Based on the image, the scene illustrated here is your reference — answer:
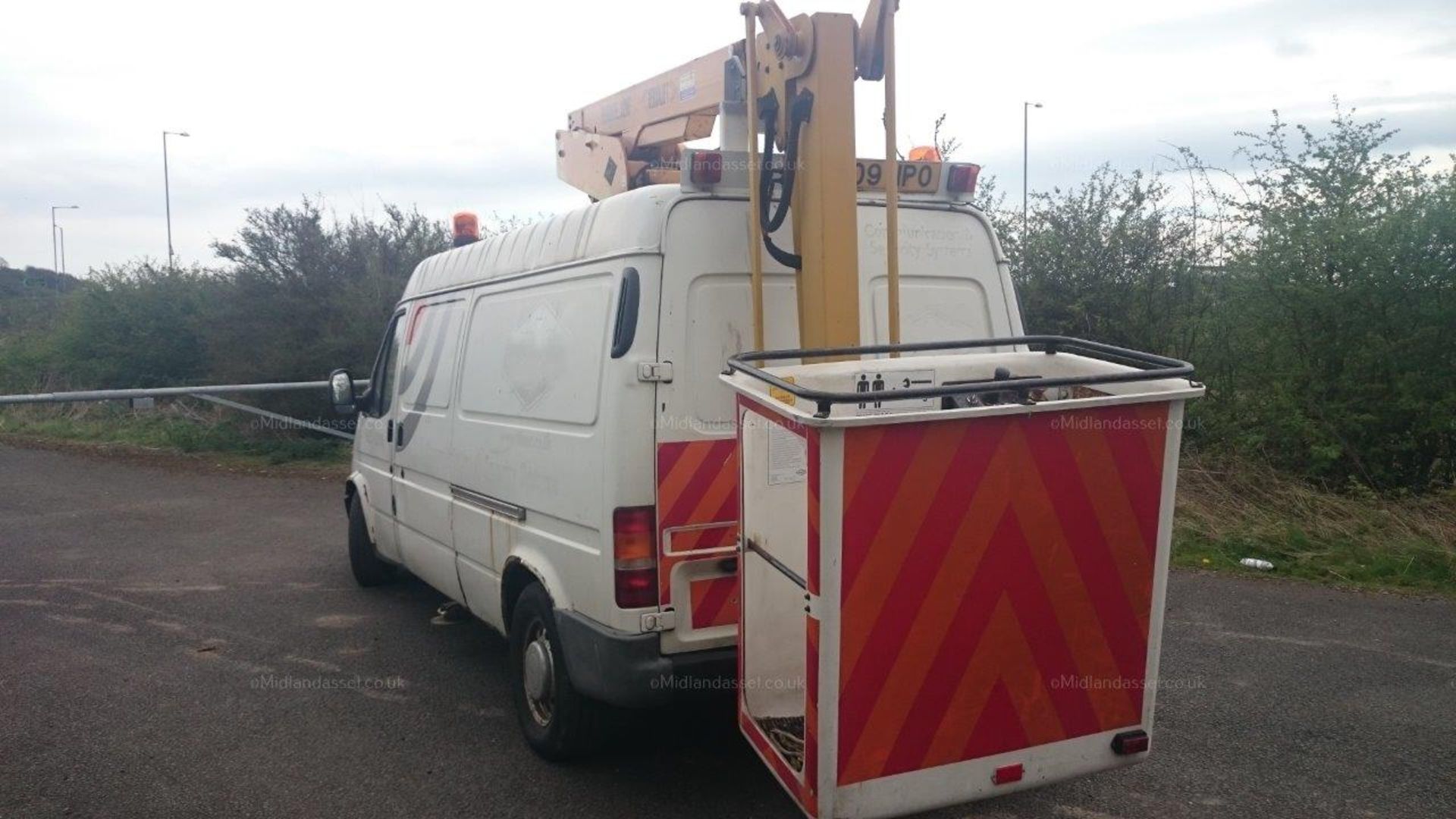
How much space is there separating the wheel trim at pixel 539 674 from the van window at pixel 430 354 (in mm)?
1546

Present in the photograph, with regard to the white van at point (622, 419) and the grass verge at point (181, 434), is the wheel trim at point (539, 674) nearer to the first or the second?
the white van at point (622, 419)

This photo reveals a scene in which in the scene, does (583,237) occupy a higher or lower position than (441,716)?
higher

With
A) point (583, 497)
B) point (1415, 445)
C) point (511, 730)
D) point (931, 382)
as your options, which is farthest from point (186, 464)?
point (1415, 445)

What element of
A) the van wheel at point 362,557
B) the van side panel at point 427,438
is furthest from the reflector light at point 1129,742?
the van wheel at point 362,557

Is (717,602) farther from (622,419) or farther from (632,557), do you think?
(622,419)

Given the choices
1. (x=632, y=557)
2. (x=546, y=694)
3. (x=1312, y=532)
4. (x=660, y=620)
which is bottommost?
(x=1312, y=532)

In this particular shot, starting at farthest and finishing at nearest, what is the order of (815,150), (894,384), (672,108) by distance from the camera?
1. (672,108)
2. (815,150)
3. (894,384)

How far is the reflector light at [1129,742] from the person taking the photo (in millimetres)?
3432

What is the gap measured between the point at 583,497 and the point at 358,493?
3650mm

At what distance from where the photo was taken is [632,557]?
3.89 metres

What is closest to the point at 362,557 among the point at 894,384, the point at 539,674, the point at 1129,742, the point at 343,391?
the point at 343,391

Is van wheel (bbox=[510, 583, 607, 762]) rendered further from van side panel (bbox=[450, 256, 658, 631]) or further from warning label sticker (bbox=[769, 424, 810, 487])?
warning label sticker (bbox=[769, 424, 810, 487])

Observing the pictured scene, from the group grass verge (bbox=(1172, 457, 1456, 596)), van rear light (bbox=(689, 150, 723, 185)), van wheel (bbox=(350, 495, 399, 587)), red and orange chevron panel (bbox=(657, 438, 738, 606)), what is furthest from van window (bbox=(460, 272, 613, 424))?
grass verge (bbox=(1172, 457, 1456, 596))

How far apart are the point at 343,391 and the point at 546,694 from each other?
322 centimetres
